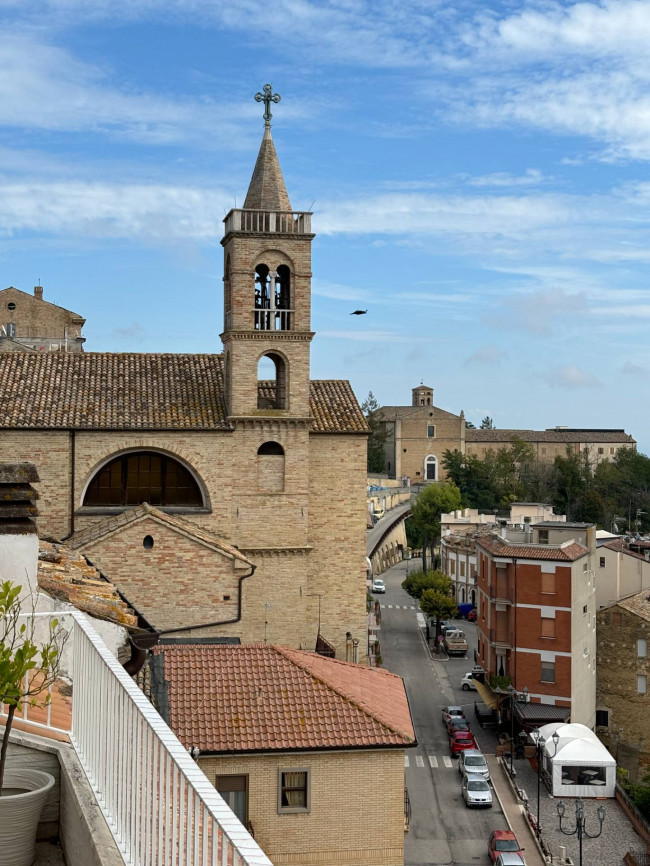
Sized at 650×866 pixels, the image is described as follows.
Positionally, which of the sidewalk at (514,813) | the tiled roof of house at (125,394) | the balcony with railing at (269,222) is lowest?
the sidewalk at (514,813)

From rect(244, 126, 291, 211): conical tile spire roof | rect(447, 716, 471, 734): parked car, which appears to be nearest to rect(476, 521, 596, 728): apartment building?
rect(447, 716, 471, 734): parked car

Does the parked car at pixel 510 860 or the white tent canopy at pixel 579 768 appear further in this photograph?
the white tent canopy at pixel 579 768

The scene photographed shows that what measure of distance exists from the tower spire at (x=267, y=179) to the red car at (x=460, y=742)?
777 inches

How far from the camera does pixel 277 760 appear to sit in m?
15.5

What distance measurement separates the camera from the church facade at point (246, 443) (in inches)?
1131

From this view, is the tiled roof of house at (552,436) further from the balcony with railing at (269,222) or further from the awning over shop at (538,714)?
the balcony with railing at (269,222)

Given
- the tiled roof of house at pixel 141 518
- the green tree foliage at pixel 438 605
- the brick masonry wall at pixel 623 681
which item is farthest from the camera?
the green tree foliage at pixel 438 605

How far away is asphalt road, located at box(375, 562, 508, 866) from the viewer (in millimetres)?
27625

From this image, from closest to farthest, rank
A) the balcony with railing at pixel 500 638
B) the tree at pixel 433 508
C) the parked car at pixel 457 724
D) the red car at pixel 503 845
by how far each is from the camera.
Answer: the red car at pixel 503 845
the parked car at pixel 457 724
the balcony with railing at pixel 500 638
the tree at pixel 433 508

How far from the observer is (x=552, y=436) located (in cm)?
13475

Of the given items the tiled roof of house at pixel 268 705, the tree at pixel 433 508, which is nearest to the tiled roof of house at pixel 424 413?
the tree at pixel 433 508

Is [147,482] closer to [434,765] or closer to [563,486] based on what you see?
[434,765]

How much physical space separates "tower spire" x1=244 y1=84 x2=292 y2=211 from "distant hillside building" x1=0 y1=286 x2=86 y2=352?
87.7 ft

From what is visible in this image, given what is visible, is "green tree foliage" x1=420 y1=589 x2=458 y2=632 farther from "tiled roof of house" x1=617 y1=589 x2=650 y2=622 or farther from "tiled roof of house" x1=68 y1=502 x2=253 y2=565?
"tiled roof of house" x1=68 y1=502 x2=253 y2=565
